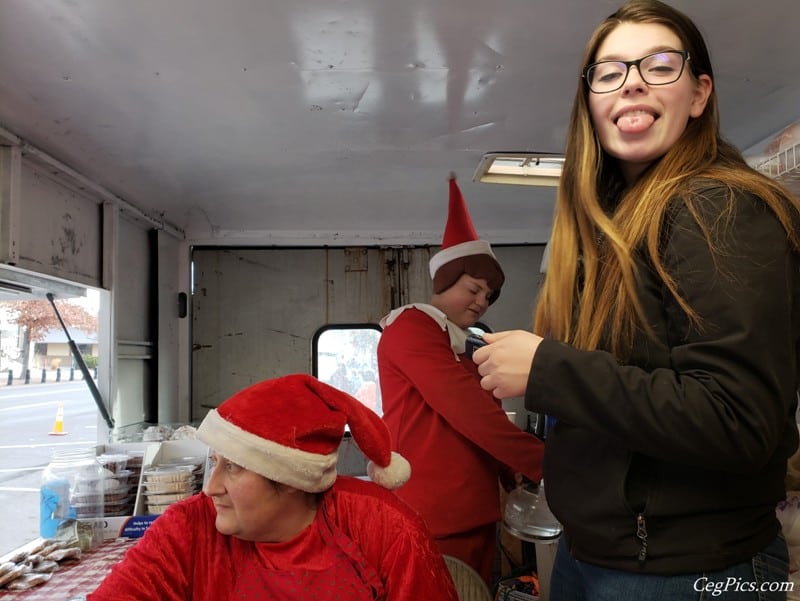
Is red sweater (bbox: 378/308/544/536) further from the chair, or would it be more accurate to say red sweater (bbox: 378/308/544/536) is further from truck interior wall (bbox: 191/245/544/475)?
truck interior wall (bbox: 191/245/544/475)

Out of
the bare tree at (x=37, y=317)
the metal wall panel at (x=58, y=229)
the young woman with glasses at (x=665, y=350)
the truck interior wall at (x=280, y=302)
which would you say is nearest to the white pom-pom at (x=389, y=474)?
the young woman with glasses at (x=665, y=350)

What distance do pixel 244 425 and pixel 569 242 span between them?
0.88 metres

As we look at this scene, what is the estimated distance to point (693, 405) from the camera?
2.48 ft

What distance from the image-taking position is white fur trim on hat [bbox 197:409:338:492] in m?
1.47

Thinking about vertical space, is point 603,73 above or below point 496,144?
below

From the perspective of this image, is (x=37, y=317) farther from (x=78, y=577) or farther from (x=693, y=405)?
(x=693, y=405)

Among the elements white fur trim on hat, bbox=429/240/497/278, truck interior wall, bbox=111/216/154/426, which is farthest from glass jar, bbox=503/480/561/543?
truck interior wall, bbox=111/216/154/426

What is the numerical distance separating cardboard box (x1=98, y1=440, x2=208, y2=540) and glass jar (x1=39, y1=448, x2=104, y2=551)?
64mm

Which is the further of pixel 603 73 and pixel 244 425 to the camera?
pixel 244 425

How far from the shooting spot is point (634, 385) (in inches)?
31.1

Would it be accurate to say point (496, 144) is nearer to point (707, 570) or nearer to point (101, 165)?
point (101, 165)

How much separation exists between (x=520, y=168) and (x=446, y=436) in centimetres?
179

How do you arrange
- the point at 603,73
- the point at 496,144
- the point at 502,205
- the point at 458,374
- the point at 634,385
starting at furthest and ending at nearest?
the point at 502,205 < the point at 496,144 < the point at 458,374 < the point at 603,73 < the point at 634,385

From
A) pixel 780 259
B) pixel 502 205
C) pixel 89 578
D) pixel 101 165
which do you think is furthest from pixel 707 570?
pixel 502 205
